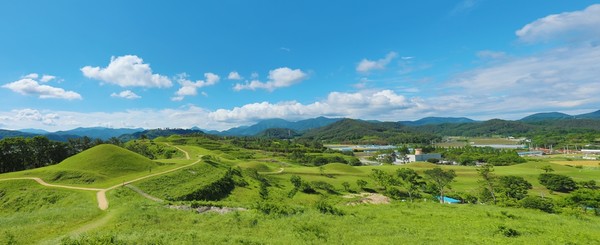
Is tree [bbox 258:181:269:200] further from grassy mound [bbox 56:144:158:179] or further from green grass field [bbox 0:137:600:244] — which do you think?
grassy mound [bbox 56:144:158:179]

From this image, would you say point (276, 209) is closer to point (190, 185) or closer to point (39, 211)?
point (39, 211)

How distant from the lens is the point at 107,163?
226 ft

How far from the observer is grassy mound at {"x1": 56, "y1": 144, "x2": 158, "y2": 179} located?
210 feet

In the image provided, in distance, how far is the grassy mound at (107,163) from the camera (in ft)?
210

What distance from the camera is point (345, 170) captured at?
113125 mm

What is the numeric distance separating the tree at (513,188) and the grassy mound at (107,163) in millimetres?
85739

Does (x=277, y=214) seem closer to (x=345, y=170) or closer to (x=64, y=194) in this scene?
(x=64, y=194)

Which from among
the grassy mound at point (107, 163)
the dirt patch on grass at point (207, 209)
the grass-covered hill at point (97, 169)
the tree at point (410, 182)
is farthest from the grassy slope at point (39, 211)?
the tree at point (410, 182)

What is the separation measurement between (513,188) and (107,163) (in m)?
97.8

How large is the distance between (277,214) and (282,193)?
43.4m

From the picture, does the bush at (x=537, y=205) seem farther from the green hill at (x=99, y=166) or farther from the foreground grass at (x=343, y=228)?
the green hill at (x=99, y=166)

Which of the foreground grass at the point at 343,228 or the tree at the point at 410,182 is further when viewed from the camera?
the tree at the point at 410,182

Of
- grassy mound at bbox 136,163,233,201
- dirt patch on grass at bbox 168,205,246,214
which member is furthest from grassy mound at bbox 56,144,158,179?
dirt patch on grass at bbox 168,205,246,214

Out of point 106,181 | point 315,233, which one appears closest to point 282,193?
point 106,181
